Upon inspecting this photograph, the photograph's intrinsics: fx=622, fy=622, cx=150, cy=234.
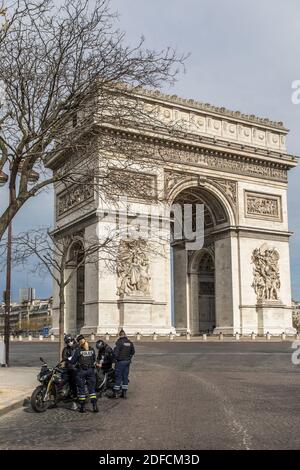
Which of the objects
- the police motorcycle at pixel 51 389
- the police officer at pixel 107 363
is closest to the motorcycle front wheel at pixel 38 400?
the police motorcycle at pixel 51 389

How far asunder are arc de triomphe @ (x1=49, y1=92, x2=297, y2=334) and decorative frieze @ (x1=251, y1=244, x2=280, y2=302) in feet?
0.21

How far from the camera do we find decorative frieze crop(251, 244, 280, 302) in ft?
131

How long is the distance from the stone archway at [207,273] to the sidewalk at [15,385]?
77.1 feet

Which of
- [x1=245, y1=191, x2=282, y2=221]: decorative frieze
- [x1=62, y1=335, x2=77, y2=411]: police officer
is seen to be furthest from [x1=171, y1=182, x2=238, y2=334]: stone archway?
Result: [x1=62, y1=335, x2=77, y2=411]: police officer

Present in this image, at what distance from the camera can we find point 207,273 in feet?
150

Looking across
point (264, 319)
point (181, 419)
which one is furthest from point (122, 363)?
point (264, 319)

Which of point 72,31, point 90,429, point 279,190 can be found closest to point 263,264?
point 279,190

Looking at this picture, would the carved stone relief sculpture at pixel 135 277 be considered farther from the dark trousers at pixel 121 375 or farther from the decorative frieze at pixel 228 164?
the dark trousers at pixel 121 375

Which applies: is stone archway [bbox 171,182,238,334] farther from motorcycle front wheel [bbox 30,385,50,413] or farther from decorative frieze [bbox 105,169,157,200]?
motorcycle front wheel [bbox 30,385,50,413]

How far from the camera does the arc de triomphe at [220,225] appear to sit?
35562 mm

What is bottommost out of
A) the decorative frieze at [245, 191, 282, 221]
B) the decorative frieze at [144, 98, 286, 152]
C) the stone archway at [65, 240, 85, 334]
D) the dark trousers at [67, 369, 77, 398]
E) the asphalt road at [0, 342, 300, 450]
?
the asphalt road at [0, 342, 300, 450]

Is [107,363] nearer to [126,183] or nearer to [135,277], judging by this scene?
[126,183]
